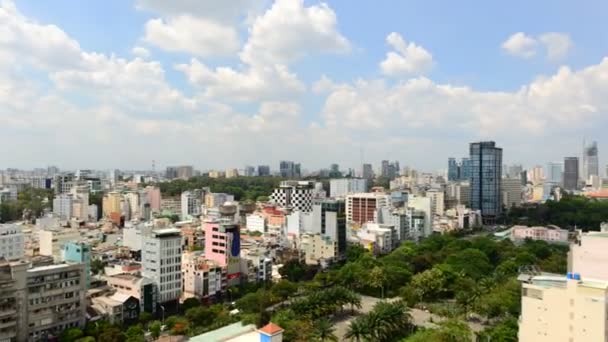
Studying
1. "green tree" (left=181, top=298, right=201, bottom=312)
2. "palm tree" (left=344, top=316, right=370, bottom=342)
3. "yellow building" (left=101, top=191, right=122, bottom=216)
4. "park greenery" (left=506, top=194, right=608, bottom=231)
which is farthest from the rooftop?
"park greenery" (left=506, top=194, right=608, bottom=231)

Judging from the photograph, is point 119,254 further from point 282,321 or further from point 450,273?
point 450,273

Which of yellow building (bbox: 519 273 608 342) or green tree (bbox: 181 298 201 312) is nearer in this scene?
yellow building (bbox: 519 273 608 342)


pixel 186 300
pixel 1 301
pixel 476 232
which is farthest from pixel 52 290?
pixel 476 232

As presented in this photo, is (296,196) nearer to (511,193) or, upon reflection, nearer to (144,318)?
(144,318)

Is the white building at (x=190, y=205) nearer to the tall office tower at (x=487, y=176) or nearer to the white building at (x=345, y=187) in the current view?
the white building at (x=345, y=187)

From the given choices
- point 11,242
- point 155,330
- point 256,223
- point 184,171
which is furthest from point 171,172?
point 155,330

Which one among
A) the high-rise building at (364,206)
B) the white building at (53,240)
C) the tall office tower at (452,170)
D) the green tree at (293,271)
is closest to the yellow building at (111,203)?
the white building at (53,240)

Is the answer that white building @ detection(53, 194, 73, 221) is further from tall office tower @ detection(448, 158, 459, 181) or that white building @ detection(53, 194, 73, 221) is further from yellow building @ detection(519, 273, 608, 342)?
tall office tower @ detection(448, 158, 459, 181)
